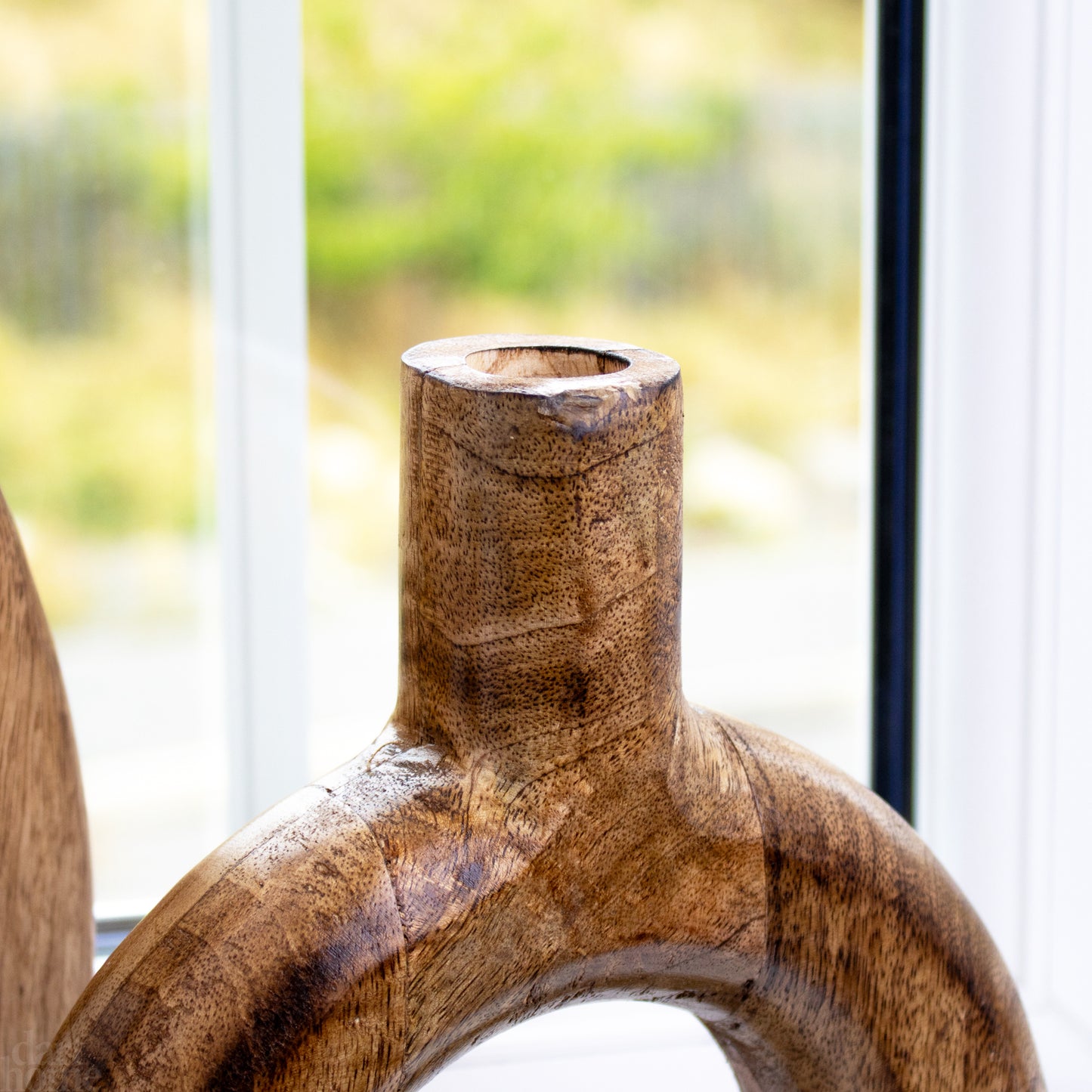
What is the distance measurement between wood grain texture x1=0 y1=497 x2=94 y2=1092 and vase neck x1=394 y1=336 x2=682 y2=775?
149mm

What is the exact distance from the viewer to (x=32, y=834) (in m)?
0.41

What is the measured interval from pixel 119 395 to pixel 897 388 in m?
0.47

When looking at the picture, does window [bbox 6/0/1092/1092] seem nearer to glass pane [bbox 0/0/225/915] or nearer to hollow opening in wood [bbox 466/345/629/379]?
glass pane [bbox 0/0/225/915]

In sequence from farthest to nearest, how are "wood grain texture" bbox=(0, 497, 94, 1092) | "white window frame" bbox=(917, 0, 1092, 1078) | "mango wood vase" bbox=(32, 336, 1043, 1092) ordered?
"white window frame" bbox=(917, 0, 1092, 1078) → "wood grain texture" bbox=(0, 497, 94, 1092) → "mango wood vase" bbox=(32, 336, 1043, 1092)

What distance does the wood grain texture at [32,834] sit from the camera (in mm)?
397

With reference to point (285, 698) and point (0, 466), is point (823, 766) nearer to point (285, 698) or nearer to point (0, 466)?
point (285, 698)

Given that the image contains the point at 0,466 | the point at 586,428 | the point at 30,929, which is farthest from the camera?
the point at 0,466

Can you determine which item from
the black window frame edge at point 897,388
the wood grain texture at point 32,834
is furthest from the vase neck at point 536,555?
the black window frame edge at point 897,388

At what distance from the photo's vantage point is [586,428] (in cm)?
30

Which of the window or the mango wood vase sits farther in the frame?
the window

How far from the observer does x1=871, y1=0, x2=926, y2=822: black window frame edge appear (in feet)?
2.36

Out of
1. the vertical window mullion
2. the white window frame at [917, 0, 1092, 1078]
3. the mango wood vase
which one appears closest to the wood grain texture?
the mango wood vase

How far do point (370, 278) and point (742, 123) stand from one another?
25 cm

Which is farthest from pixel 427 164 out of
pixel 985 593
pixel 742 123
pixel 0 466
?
pixel 985 593
